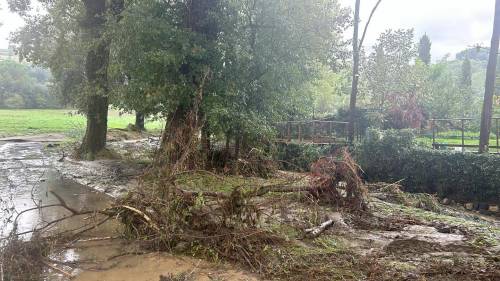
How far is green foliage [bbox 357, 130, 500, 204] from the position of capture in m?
15.5

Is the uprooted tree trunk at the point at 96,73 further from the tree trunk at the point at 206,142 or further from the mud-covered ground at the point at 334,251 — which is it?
the mud-covered ground at the point at 334,251

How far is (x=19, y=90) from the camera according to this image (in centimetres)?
7181

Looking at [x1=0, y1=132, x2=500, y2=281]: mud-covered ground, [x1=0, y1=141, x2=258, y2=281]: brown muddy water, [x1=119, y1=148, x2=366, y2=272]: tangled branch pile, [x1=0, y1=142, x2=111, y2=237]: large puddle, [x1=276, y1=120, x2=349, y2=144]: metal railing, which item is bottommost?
[x1=0, y1=142, x2=111, y2=237]: large puddle

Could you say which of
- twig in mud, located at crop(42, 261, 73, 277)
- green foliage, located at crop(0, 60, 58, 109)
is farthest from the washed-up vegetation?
green foliage, located at crop(0, 60, 58, 109)

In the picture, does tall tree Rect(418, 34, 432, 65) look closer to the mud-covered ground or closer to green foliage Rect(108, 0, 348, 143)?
green foliage Rect(108, 0, 348, 143)

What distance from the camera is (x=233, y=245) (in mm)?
7574

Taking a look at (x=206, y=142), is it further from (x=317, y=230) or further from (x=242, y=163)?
(x=317, y=230)

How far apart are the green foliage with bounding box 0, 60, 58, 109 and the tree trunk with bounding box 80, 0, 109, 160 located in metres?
52.6

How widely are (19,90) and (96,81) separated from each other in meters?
60.5

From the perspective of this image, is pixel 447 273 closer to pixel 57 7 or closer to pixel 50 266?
pixel 50 266

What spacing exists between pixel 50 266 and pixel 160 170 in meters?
3.01

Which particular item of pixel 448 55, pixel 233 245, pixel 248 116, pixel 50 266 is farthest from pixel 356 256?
pixel 448 55

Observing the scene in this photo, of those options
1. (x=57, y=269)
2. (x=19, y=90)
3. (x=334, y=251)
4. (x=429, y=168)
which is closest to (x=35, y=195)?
(x=57, y=269)

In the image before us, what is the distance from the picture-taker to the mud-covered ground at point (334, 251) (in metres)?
7.05
